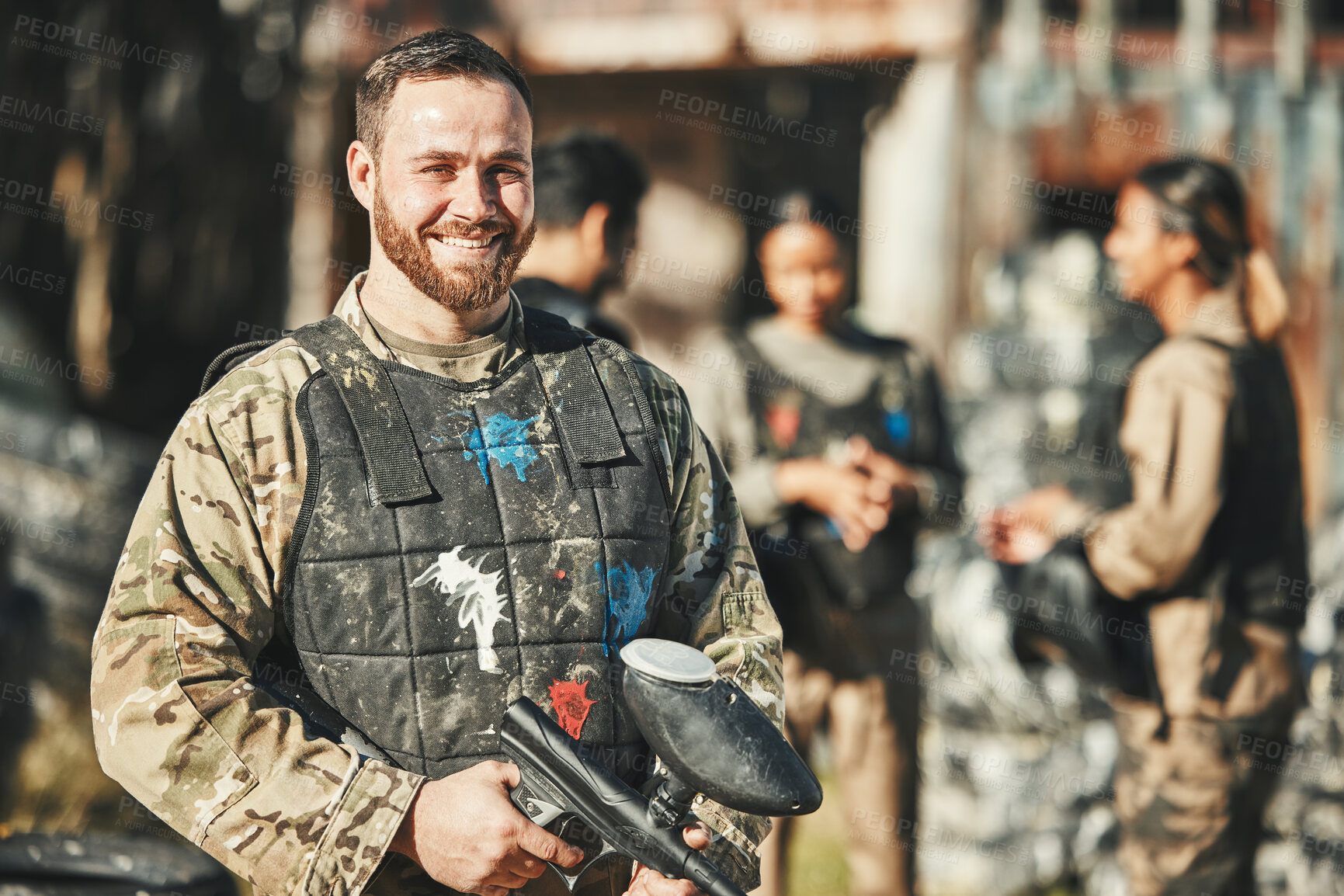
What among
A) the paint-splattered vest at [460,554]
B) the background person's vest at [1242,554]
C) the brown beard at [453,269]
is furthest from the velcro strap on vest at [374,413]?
the background person's vest at [1242,554]

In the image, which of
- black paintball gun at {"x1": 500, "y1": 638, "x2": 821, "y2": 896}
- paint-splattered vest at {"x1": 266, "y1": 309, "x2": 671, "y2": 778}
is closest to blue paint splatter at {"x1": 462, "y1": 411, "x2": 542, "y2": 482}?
paint-splattered vest at {"x1": 266, "y1": 309, "x2": 671, "y2": 778}

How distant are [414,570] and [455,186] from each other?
51 cm

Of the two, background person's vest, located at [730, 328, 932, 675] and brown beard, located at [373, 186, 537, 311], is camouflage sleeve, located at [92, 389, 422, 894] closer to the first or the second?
brown beard, located at [373, 186, 537, 311]

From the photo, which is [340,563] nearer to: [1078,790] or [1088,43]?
[1078,790]

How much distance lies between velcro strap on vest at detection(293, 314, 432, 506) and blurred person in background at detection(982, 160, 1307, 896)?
8.67 ft

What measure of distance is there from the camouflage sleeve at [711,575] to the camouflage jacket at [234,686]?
6 cm

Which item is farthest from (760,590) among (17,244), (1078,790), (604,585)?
(17,244)

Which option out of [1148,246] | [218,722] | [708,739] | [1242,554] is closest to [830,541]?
[1242,554]

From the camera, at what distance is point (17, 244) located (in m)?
5.56

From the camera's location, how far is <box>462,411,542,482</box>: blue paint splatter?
1.70 metres

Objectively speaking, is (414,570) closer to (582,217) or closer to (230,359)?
(230,359)

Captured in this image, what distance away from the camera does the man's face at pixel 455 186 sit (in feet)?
5.44

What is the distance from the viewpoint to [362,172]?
1.77 meters

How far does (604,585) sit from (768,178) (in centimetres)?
633
